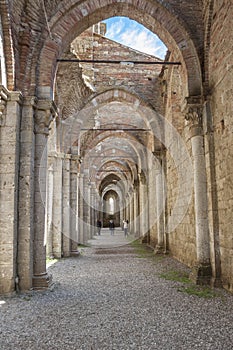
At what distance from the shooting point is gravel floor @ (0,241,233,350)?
3277mm

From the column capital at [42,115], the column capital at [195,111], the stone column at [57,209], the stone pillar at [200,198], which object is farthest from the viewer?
the stone column at [57,209]

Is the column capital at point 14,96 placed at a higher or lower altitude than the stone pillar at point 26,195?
higher

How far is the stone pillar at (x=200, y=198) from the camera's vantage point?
20.2 ft

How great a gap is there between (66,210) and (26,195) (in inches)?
214

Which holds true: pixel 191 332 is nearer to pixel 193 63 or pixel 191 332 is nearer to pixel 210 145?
pixel 210 145

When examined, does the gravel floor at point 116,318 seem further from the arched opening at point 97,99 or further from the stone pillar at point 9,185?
the arched opening at point 97,99

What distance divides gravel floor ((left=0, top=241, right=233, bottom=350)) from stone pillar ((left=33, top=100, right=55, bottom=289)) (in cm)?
38

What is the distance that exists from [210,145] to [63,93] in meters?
5.68

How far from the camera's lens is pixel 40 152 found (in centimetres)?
591

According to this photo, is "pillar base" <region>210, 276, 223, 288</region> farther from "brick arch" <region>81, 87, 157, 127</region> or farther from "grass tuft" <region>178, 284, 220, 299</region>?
"brick arch" <region>81, 87, 157, 127</region>

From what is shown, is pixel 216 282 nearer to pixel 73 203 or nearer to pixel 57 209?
pixel 57 209

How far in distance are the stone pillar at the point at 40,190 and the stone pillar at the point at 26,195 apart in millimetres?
129

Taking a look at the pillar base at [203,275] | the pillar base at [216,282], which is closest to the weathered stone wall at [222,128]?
the pillar base at [216,282]

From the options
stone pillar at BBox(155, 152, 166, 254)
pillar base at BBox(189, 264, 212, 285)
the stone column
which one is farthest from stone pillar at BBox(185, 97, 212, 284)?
the stone column
